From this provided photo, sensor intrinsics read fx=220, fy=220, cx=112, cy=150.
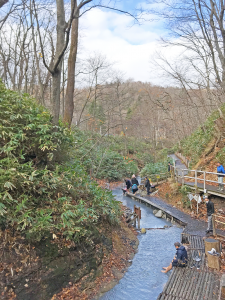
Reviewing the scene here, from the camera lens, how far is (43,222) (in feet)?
19.1

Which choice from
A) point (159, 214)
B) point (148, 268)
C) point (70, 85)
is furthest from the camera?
point (159, 214)

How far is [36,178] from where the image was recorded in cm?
655

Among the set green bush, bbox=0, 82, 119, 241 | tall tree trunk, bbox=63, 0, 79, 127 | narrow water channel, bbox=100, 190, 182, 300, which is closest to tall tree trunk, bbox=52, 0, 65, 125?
green bush, bbox=0, 82, 119, 241

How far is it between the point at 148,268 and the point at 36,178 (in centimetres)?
502

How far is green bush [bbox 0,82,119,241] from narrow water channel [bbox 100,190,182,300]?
6.33 feet

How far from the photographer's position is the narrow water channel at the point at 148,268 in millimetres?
6391

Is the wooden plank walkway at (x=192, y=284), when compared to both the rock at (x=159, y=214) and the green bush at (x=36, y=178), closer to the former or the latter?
the green bush at (x=36, y=178)

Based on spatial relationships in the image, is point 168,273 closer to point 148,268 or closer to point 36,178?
point 148,268

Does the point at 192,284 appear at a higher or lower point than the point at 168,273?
higher

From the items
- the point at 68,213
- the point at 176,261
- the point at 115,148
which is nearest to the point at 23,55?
the point at 68,213

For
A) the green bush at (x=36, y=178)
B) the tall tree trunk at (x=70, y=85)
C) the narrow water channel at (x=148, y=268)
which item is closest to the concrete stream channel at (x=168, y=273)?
the narrow water channel at (x=148, y=268)

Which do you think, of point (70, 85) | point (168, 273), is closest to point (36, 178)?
point (168, 273)

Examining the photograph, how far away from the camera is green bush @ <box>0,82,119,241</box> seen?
5797 millimetres

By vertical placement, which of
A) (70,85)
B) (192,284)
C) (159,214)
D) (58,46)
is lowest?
(159,214)
